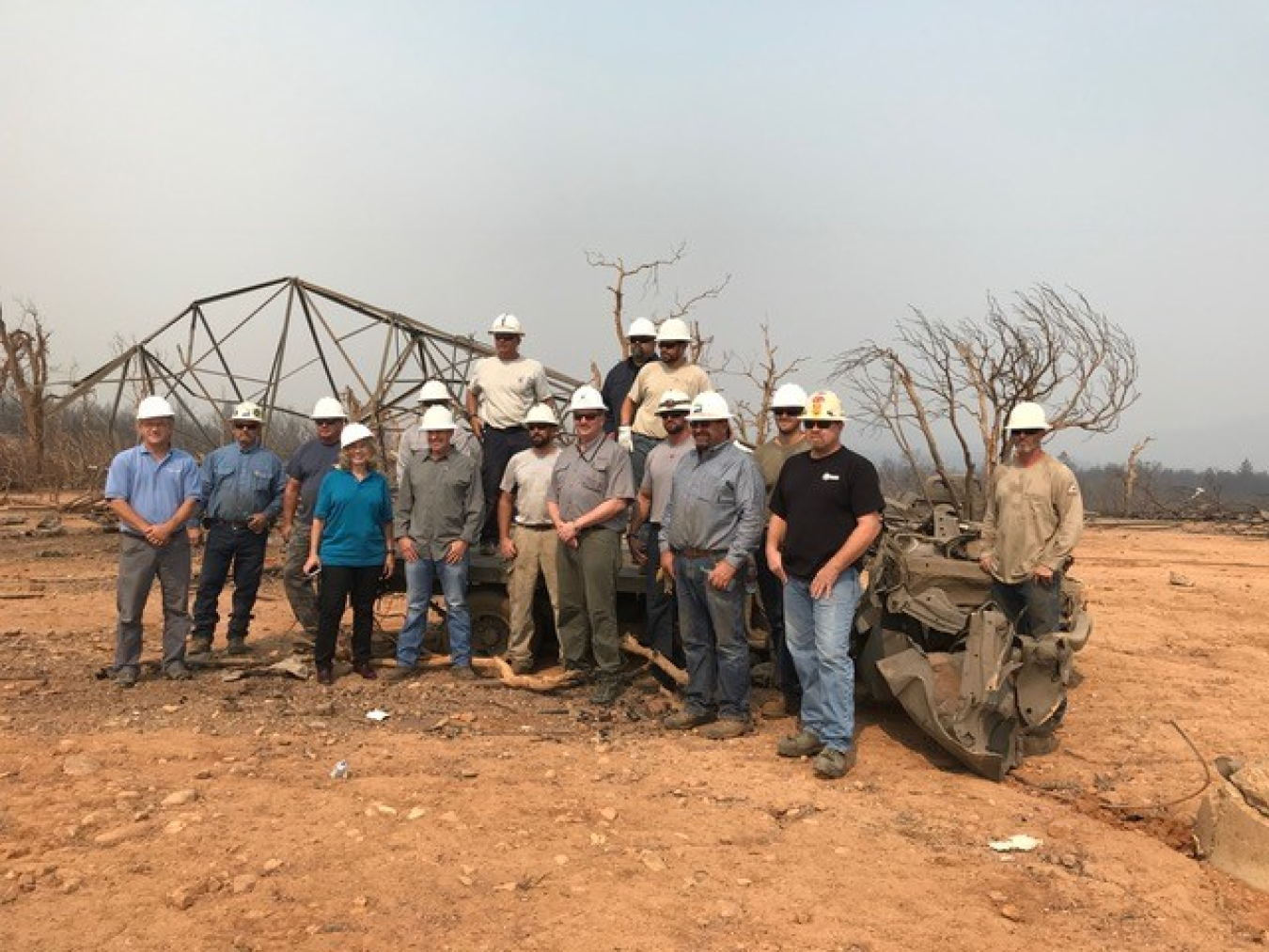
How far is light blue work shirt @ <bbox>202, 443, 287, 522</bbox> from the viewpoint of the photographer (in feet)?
23.7

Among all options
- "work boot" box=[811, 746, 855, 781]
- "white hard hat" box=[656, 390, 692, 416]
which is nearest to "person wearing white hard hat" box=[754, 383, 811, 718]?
"white hard hat" box=[656, 390, 692, 416]

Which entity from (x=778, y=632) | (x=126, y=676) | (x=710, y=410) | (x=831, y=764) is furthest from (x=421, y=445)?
(x=831, y=764)

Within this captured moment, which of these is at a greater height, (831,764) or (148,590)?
(148,590)

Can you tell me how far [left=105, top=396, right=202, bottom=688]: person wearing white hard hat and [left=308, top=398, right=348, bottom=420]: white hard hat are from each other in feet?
3.38

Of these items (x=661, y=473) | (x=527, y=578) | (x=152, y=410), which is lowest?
(x=527, y=578)

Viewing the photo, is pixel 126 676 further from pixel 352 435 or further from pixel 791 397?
pixel 791 397

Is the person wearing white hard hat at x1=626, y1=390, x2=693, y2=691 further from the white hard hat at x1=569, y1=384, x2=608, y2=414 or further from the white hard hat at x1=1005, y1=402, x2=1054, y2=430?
the white hard hat at x1=1005, y1=402, x2=1054, y2=430

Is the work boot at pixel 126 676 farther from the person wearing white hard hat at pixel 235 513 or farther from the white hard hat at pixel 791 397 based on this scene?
the white hard hat at pixel 791 397

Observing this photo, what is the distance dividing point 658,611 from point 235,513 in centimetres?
337

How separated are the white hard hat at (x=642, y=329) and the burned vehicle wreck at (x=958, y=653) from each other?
219 cm

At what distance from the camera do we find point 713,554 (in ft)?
18.1

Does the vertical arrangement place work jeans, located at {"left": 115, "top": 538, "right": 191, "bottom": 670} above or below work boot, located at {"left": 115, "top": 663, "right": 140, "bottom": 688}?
above

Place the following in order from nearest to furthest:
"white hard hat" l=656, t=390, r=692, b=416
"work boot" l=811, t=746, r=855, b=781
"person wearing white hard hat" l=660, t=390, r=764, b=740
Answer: "work boot" l=811, t=746, r=855, b=781
"person wearing white hard hat" l=660, t=390, r=764, b=740
"white hard hat" l=656, t=390, r=692, b=416

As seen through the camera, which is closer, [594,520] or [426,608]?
[594,520]
